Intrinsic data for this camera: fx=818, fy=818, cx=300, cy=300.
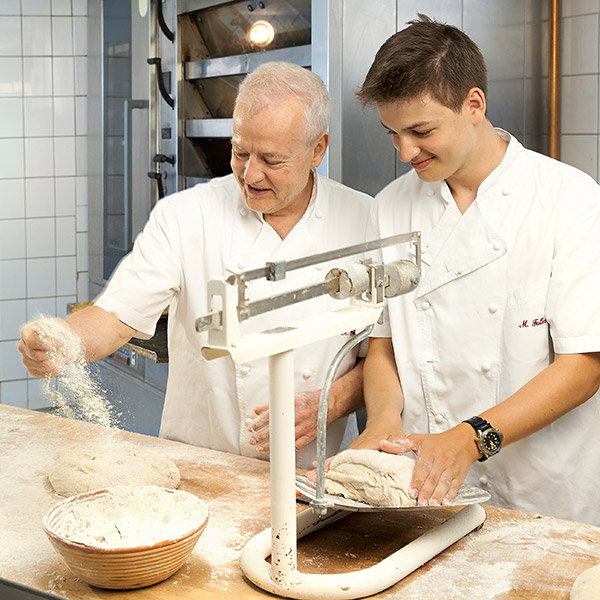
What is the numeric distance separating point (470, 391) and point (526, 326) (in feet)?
0.60

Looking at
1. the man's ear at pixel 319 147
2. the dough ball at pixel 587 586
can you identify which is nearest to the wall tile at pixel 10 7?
the man's ear at pixel 319 147

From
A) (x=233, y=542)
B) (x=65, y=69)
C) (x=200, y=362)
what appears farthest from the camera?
(x=65, y=69)

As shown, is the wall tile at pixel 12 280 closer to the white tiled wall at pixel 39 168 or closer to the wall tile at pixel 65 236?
the white tiled wall at pixel 39 168

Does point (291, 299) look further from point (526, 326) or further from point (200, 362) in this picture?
point (200, 362)

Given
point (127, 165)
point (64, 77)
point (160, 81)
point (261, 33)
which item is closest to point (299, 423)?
point (261, 33)

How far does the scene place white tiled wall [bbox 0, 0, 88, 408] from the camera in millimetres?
4047

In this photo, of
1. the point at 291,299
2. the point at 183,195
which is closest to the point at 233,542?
the point at 291,299

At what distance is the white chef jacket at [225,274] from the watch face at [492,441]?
18.4 inches

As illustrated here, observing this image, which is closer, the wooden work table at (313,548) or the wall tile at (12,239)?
the wooden work table at (313,548)

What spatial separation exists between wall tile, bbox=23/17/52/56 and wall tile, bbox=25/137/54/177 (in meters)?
0.43

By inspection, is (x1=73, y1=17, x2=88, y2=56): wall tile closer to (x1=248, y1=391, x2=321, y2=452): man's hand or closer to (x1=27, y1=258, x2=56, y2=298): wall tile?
(x1=27, y1=258, x2=56, y2=298): wall tile

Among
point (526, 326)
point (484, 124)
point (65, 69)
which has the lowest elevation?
point (526, 326)

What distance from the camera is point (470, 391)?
1.67m

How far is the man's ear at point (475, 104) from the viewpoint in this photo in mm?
1526
